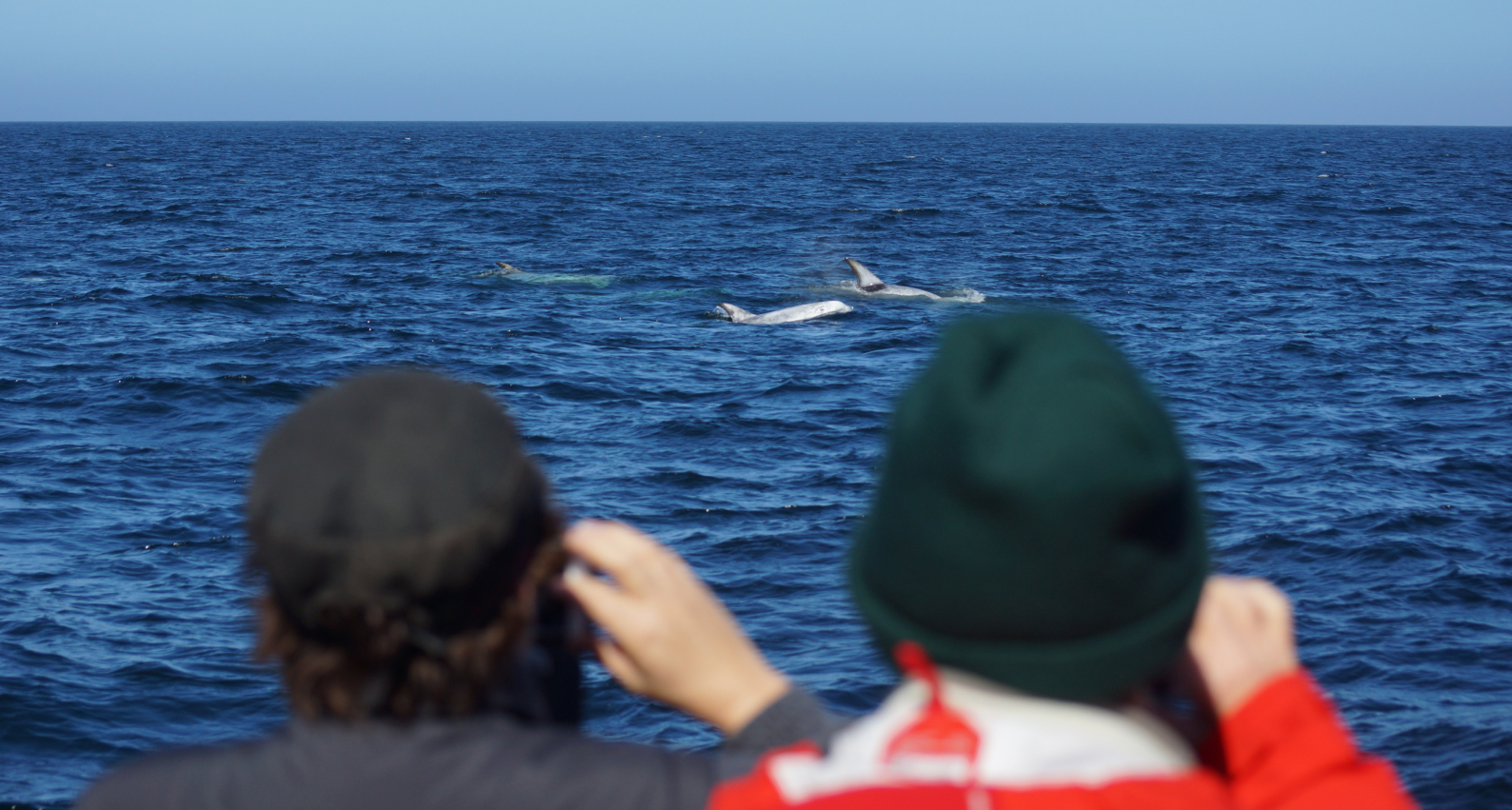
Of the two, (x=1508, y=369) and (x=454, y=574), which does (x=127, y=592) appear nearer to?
(x=454, y=574)

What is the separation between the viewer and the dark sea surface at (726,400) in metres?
8.38

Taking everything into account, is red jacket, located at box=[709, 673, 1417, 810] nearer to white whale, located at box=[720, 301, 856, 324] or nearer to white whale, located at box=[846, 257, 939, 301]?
white whale, located at box=[720, 301, 856, 324]

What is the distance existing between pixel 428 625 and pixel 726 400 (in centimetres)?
1430

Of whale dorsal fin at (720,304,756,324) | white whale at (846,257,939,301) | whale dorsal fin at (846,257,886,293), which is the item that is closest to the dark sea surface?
whale dorsal fin at (720,304,756,324)

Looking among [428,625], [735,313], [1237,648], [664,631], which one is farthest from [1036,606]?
[735,313]

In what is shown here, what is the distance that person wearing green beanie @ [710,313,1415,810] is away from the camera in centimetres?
129

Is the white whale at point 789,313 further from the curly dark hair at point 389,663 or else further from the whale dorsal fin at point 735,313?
the curly dark hair at point 389,663

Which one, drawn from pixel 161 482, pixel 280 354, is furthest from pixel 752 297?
pixel 161 482

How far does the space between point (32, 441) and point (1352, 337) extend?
1720cm

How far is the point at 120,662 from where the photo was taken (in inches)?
335

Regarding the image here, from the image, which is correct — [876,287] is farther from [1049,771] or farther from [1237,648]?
[1049,771]

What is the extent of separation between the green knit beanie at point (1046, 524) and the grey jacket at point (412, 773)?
382 millimetres

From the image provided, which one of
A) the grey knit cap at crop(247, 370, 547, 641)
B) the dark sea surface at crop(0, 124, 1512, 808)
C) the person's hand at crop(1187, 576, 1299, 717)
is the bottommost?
the dark sea surface at crop(0, 124, 1512, 808)

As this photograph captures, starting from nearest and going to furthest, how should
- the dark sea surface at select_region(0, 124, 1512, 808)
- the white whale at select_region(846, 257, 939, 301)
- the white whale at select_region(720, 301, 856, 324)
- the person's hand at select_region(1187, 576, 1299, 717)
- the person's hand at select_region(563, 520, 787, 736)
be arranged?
the person's hand at select_region(1187, 576, 1299, 717), the person's hand at select_region(563, 520, 787, 736), the dark sea surface at select_region(0, 124, 1512, 808), the white whale at select_region(720, 301, 856, 324), the white whale at select_region(846, 257, 939, 301)
